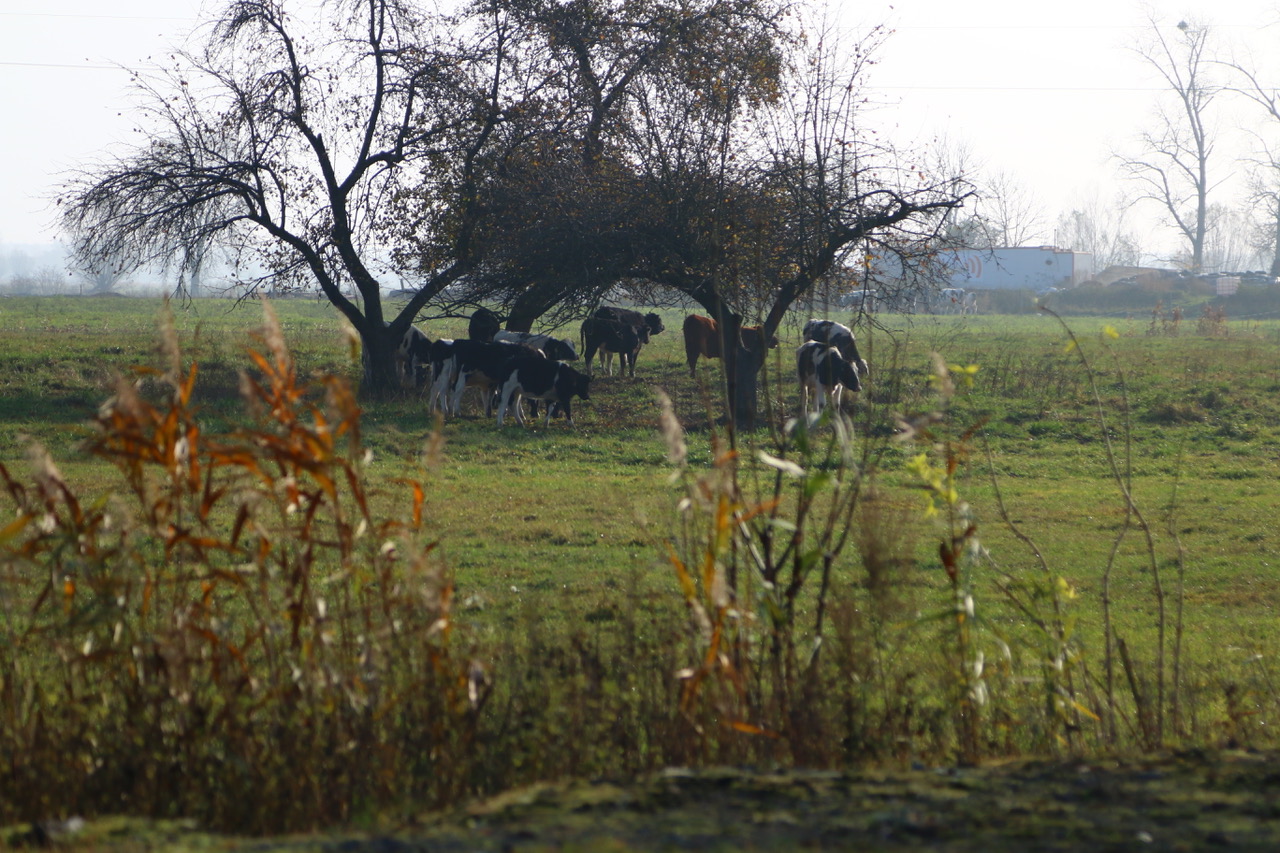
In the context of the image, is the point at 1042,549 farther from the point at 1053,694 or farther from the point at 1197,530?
the point at 1053,694

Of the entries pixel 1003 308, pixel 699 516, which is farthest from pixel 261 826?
pixel 1003 308

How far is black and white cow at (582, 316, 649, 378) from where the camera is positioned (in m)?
26.8

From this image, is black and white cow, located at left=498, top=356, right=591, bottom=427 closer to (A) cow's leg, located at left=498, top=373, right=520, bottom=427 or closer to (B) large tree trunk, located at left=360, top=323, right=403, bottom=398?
(A) cow's leg, located at left=498, top=373, right=520, bottom=427

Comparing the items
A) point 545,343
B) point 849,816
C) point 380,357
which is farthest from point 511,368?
point 849,816

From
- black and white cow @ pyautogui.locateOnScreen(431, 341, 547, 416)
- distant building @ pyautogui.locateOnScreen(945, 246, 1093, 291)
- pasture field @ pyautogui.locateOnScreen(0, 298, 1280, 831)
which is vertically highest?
distant building @ pyautogui.locateOnScreen(945, 246, 1093, 291)

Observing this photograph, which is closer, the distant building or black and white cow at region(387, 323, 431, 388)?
black and white cow at region(387, 323, 431, 388)

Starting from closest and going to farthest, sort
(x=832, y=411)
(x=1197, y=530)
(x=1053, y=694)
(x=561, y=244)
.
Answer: (x=832, y=411) → (x=1053, y=694) → (x=1197, y=530) → (x=561, y=244)

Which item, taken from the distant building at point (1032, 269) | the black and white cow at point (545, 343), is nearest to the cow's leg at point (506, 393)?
the black and white cow at point (545, 343)

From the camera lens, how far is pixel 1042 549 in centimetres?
1116

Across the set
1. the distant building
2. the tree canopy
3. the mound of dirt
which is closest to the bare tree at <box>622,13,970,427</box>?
the tree canopy

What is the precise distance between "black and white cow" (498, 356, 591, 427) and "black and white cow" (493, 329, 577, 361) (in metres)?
2.48

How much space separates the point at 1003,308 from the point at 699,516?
74190 millimetres

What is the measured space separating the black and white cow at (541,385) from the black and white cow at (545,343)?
2.48 m

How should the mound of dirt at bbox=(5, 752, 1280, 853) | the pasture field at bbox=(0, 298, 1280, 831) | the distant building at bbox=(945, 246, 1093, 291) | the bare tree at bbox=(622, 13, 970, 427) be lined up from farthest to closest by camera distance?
the distant building at bbox=(945, 246, 1093, 291)
the bare tree at bbox=(622, 13, 970, 427)
the pasture field at bbox=(0, 298, 1280, 831)
the mound of dirt at bbox=(5, 752, 1280, 853)
